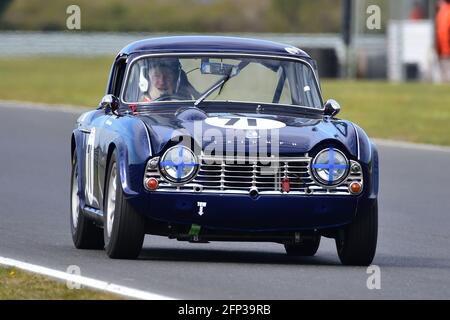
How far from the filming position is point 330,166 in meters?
9.65

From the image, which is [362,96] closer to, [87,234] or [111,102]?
[87,234]

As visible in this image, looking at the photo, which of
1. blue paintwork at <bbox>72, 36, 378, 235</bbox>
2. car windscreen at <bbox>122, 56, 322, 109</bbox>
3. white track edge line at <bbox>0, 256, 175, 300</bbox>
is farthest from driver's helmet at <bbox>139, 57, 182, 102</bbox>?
white track edge line at <bbox>0, 256, 175, 300</bbox>

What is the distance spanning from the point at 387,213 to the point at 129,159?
5545mm

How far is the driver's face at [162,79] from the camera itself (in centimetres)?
1076

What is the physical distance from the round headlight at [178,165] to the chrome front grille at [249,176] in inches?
1.5

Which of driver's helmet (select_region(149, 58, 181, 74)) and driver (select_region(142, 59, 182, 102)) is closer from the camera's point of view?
driver (select_region(142, 59, 182, 102))

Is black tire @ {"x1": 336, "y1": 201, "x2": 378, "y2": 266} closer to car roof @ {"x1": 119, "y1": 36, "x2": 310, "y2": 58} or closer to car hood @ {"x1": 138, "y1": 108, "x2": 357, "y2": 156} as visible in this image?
car hood @ {"x1": 138, "y1": 108, "x2": 357, "y2": 156}

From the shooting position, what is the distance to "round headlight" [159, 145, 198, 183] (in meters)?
9.51

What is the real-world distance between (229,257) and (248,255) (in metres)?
0.33

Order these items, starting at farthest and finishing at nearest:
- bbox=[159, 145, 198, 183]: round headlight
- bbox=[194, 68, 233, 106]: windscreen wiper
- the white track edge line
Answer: bbox=[194, 68, 233, 106]: windscreen wiper → bbox=[159, 145, 198, 183]: round headlight → the white track edge line

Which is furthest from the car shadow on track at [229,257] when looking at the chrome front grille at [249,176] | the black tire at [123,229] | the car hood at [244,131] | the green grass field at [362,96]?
the green grass field at [362,96]

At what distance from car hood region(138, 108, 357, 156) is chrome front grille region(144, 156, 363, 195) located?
83 mm

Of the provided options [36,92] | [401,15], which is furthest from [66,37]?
[36,92]

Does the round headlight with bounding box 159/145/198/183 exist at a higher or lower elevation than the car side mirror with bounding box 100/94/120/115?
lower
